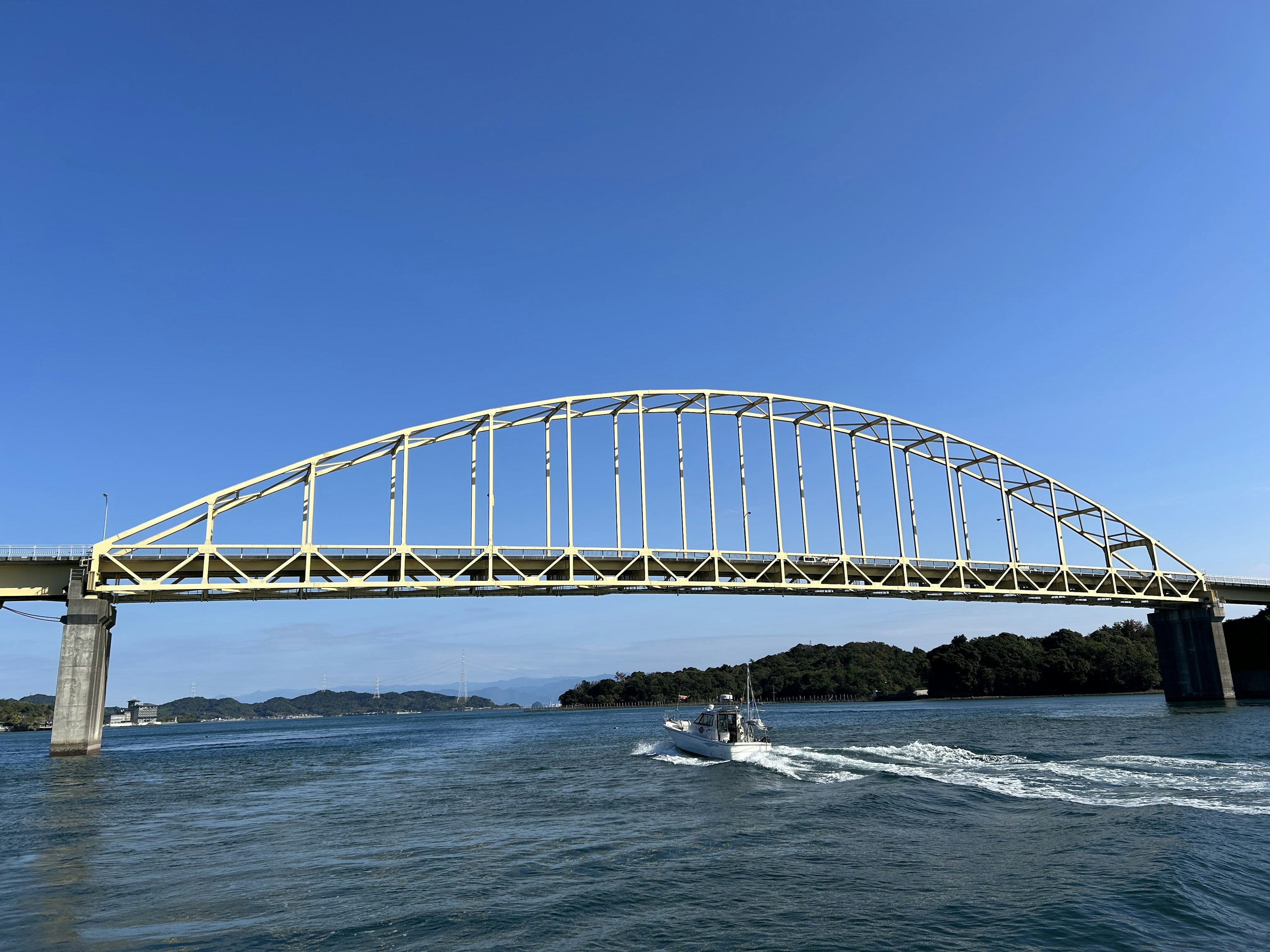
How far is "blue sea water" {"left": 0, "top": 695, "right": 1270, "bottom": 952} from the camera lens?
51.7ft

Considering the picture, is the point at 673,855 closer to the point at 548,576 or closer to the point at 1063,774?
the point at 1063,774

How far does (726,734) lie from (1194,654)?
78.3 meters

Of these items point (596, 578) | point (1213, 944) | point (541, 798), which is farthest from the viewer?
point (596, 578)

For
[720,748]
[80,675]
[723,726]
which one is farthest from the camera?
[80,675]

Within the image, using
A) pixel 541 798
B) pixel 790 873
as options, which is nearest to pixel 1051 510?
pixel 541 798

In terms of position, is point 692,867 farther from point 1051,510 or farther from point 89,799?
point 1051,510

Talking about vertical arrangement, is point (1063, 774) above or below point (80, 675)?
below

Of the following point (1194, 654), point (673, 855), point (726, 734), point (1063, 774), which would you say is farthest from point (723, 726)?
point (1194, 654)

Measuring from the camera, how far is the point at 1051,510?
103 meters

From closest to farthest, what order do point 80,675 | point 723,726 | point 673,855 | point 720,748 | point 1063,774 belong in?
point 673,855 → point 1063,774 → point 720,748 → point 723,726 → point 80,675

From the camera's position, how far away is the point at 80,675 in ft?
179

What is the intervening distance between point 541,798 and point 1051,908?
22129 millimetres

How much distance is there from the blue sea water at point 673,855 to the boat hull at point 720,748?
69.7 inches

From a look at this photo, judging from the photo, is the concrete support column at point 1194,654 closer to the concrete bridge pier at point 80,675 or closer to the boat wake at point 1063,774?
the boat wake at point 1063,774
